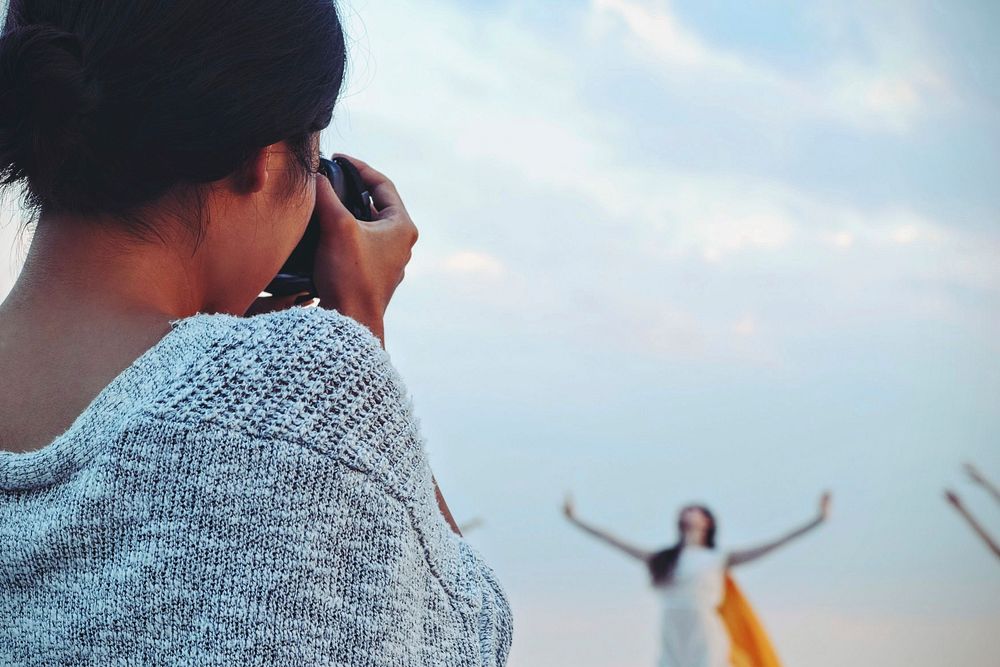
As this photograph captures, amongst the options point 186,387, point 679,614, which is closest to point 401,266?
point 186,387

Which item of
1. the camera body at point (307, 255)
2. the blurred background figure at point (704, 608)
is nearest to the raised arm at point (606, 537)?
the blurred background figure at point (704, 608)

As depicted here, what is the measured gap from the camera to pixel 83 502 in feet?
1.80

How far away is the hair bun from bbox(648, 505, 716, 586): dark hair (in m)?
4.28

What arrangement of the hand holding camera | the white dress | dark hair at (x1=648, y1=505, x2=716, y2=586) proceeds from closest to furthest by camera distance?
the hand holding camera, the white dress, dark hair at (x1=648, y1=505, x2=716, y2=586)

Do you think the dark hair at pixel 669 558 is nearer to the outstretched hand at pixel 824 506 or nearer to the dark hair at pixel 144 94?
the outstretched hand at pixel 824 506

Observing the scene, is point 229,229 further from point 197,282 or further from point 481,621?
point 481,621

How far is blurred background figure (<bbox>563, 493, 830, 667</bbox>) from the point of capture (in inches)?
178

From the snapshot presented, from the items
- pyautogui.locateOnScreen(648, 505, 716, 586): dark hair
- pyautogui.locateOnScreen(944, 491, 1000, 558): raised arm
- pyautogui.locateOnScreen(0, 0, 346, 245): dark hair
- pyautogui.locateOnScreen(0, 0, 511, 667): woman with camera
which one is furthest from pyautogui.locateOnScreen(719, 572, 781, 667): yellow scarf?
pyautogui.locateOnScreen(0, 0, 346, 245): dark hair

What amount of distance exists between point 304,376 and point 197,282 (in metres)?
0.15

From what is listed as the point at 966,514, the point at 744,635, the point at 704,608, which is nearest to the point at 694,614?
the point at 704,608

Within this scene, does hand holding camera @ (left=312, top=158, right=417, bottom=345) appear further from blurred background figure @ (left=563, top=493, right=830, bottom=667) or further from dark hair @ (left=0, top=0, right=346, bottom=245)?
blurred background figure @ (left=563, top=493, right=830, bottom=667)

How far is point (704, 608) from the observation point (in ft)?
14.9

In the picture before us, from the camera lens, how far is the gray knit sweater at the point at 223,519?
1.78 feet

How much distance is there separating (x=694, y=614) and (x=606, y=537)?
575 millimetres
